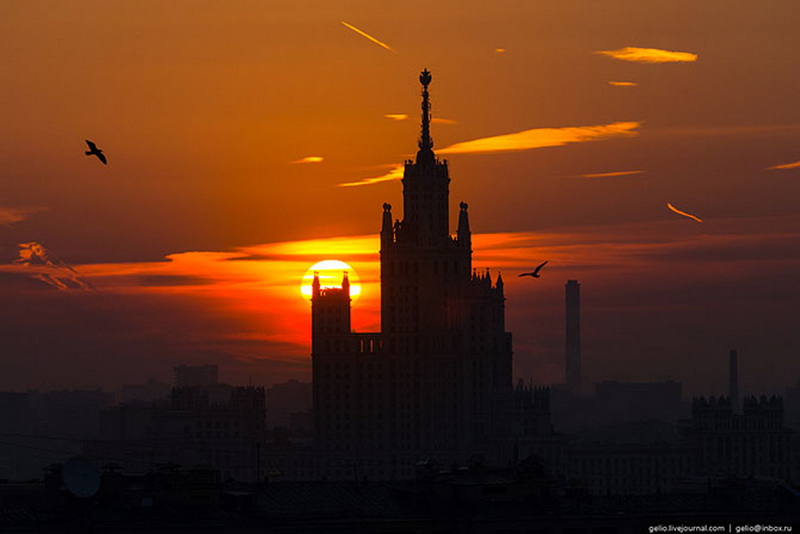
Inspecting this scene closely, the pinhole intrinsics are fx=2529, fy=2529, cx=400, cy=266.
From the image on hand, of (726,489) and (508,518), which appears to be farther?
(726,489)

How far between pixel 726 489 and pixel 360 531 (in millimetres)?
37567

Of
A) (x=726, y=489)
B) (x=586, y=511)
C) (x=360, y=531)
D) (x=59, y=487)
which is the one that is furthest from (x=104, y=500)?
(x=726, y=489)

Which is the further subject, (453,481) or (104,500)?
(453,481)

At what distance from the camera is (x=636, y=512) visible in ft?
589

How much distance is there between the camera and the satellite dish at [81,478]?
166875 millimetres

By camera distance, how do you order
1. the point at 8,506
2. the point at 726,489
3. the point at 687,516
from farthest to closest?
Answer: the point at 726,489, the point at 687,516, the point at 8,506

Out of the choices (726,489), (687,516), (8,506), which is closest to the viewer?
(8,506)

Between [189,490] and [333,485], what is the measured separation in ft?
51.7

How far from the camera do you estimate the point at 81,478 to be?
16762cm

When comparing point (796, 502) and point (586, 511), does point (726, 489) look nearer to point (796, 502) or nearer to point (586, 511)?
point (796, 502)

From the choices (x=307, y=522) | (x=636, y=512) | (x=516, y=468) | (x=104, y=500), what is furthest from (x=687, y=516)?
(x=104, y=500)

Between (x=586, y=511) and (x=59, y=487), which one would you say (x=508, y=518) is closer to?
(x=586, y=511)

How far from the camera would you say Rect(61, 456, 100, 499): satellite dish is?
16688cm

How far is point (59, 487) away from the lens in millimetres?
174250
